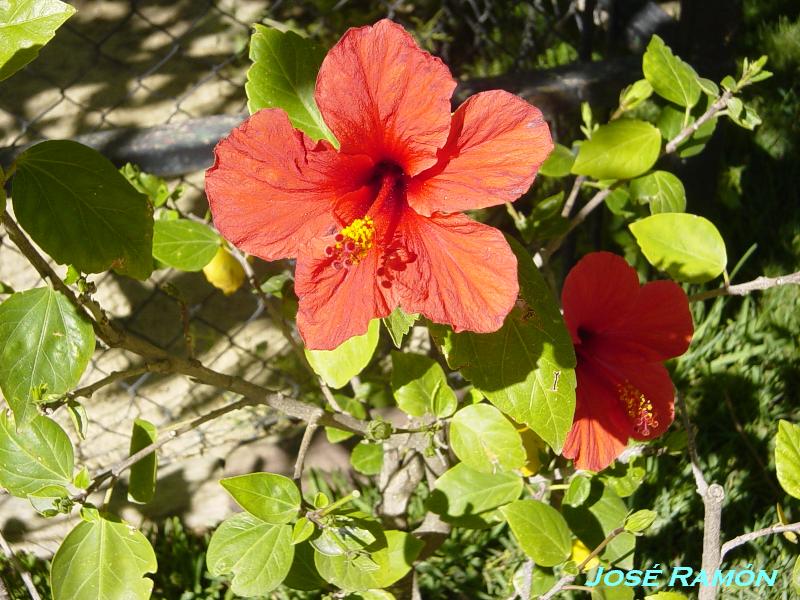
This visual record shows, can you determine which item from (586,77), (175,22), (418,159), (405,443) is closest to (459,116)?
(418,159)

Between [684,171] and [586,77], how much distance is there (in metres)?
0.43

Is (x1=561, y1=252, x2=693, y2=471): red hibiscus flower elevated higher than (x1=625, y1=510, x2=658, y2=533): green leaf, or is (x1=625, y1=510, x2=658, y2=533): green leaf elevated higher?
(x1=561, y1=252, x2=693, y2=471): red hibiscus flower

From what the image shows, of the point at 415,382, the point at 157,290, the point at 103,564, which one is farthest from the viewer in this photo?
the point at 157,290

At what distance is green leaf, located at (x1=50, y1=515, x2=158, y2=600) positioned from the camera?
1089 mm

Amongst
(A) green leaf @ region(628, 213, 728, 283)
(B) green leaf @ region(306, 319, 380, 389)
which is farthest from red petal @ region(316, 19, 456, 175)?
(A) green leaf @ region(628, 213, 728, 283)

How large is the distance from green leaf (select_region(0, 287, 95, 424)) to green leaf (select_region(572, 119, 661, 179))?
33.0 inches

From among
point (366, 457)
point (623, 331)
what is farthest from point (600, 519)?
point (366, 457)

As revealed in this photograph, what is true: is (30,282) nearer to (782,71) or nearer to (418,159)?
(418,159)

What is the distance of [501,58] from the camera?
116 inches

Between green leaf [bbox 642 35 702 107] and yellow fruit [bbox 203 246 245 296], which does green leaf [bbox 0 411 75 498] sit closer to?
yellow fruit [bbox 203 246 245 296]

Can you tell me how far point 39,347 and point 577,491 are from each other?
0.85 meters

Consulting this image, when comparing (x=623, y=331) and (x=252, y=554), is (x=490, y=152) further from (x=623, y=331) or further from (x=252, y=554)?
(x=252, y=554)

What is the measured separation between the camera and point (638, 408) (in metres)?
1.17

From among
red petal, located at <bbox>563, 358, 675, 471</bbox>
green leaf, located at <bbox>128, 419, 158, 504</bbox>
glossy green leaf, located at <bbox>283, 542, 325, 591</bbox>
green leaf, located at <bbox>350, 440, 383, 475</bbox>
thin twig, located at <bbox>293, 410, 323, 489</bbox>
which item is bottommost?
green leaf, located at <bbox>350, 440, 383, 475</bbox>
